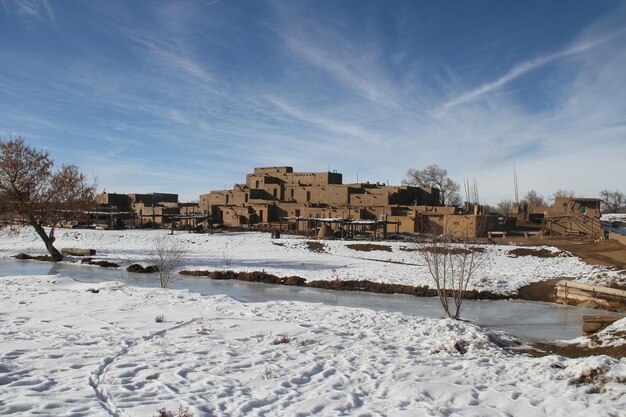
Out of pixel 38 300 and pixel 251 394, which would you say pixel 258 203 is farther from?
pixel 251 394

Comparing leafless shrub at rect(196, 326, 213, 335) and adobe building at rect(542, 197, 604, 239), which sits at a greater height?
adobe building at rect(542, 197, 604, 239)

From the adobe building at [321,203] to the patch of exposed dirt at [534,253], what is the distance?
752cm

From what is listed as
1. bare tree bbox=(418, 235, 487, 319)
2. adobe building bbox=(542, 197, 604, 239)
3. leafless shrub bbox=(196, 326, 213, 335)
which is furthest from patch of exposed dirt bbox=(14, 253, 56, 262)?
adobe building bbox=(542, 197, 604, 239)

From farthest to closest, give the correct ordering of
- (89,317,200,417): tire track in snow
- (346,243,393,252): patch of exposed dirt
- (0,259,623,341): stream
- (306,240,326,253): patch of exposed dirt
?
(306,240,326,253): patch of exposed dirt, (346,243,393,252): patch of exposed dirt, (0,259,623,341): stream, (89,317,200,417): tire track in snow

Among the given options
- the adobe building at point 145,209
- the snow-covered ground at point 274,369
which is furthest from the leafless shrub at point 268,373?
the adobe building at point 145,209

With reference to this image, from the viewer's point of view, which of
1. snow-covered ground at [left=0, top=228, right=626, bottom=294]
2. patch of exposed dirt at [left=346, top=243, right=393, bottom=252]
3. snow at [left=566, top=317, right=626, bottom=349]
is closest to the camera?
snow at [left=566, top=317, right=626, bottom=349]

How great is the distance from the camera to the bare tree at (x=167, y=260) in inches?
841

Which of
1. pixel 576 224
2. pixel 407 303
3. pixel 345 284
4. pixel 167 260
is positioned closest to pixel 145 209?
pixel 167 260

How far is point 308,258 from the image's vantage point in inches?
1364

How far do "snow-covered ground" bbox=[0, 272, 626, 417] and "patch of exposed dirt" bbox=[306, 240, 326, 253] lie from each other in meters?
24.9

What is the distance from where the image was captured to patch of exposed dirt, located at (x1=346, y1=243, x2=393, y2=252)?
3734 cm

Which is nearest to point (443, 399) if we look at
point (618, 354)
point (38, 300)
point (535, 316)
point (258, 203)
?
point (618, 354)

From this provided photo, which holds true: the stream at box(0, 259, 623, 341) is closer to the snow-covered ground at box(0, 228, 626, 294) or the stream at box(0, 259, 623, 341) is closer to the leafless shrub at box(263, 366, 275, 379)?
the snow-covered ground at box(0, 228, 626, 294)

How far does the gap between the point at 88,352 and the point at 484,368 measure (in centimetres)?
715
